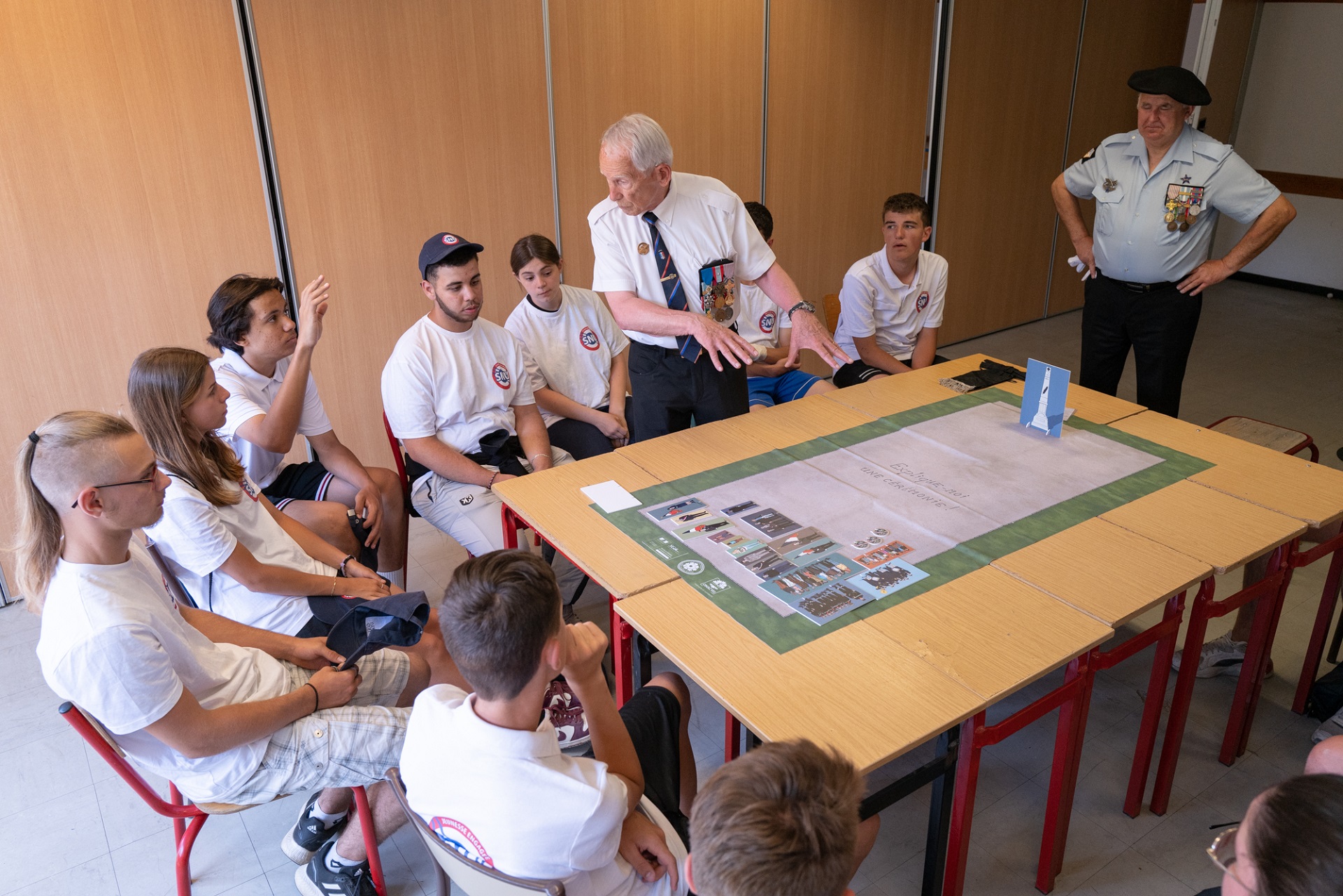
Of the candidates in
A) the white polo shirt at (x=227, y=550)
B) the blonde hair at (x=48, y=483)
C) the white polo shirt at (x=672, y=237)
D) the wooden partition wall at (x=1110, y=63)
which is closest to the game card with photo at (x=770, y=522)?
the white polo shirt at (x=672, y=237)

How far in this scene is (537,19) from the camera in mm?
4094

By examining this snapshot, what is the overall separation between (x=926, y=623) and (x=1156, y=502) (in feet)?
3.00

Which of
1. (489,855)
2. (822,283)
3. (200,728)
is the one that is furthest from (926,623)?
(822,283)

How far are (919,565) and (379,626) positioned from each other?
49.8 inches

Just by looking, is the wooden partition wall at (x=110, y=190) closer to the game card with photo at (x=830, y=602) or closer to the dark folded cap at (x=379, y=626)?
the dark folded cap at (x=379, y=626)

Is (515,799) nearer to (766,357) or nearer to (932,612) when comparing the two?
(932,612)

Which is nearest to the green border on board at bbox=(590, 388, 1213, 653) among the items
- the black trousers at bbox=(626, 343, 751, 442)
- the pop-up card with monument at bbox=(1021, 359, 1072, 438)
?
the pop-up card with monument at bbox=(1021, 359, 1072, 438)

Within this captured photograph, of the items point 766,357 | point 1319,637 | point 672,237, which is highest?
point 672,237

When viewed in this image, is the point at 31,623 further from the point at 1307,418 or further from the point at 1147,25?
the point at 1147,25

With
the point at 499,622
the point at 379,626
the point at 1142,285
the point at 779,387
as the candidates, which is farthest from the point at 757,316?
the point at 499,622

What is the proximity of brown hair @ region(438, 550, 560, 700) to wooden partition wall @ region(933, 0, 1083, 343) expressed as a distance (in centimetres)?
502

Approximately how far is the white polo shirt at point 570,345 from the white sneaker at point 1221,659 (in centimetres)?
230

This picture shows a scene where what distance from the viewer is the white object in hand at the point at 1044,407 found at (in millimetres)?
2834

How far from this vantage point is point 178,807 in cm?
194
